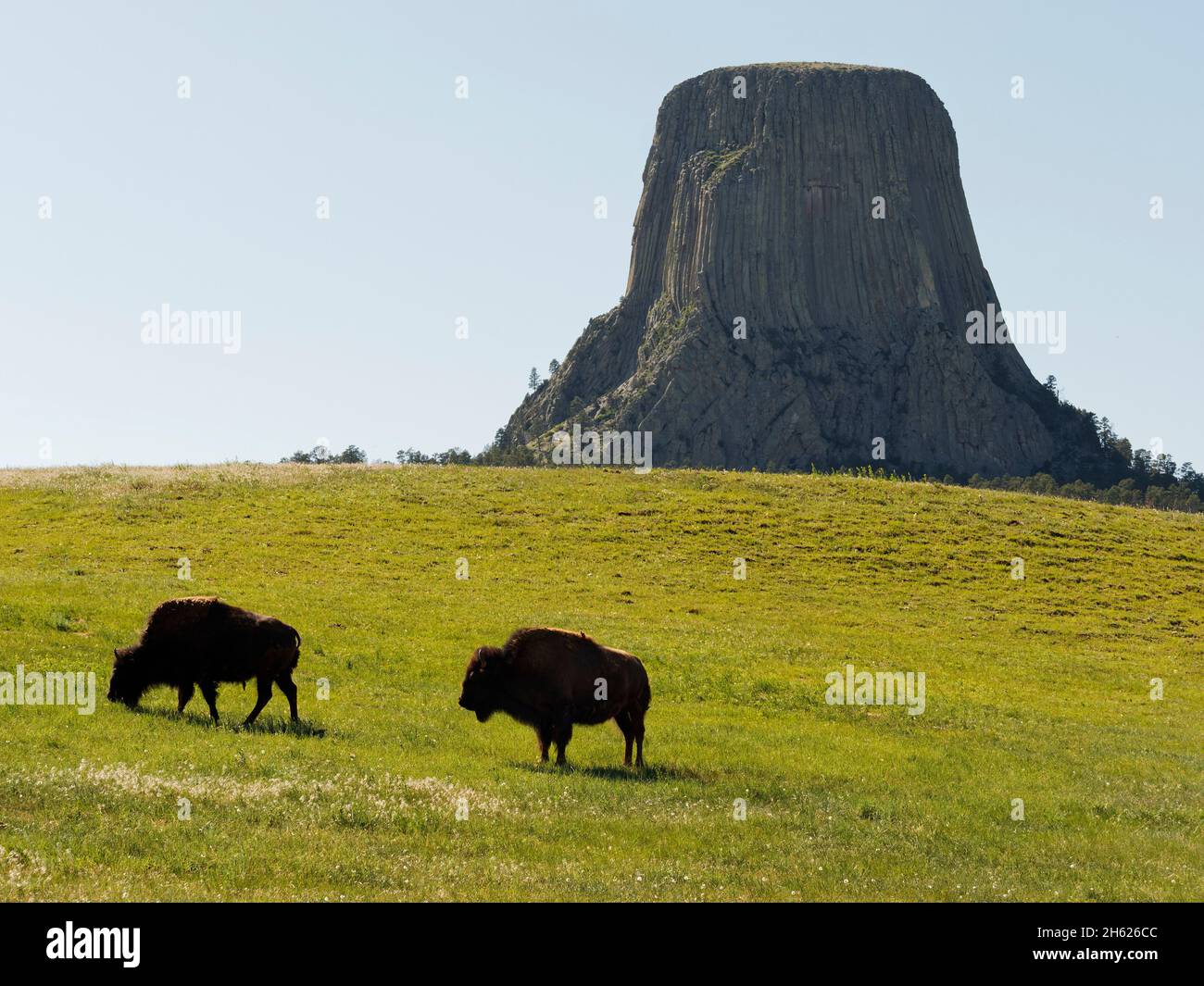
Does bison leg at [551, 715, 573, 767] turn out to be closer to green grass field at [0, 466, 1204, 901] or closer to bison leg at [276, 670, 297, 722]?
green grass field at [0, 466, 1204, 901]

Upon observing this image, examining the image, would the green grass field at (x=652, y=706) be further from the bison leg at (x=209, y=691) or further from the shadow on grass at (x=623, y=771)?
the bison leg at (x=209, y=691)

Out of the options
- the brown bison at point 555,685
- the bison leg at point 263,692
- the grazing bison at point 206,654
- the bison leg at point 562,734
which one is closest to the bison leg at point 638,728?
the brown bison at point 555,685

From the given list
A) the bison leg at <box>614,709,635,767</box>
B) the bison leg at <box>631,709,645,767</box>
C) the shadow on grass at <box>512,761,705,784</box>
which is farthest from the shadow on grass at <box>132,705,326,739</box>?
the bison leg at <box>631,709,645,767</box>

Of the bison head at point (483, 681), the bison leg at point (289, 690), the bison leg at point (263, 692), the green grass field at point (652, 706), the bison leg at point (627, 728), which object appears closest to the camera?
the green grass field at point (652, 706)

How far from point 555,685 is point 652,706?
862 cm

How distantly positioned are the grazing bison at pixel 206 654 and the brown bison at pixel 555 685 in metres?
3.81

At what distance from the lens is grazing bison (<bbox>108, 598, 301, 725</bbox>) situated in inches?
913

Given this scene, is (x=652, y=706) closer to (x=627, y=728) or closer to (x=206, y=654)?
(x=627, y=728)

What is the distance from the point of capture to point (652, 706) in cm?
2956

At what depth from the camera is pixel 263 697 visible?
76.5ft

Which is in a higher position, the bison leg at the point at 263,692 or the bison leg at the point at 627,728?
the bison leg at the point at 263,692

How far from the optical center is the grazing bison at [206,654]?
23.2 m
